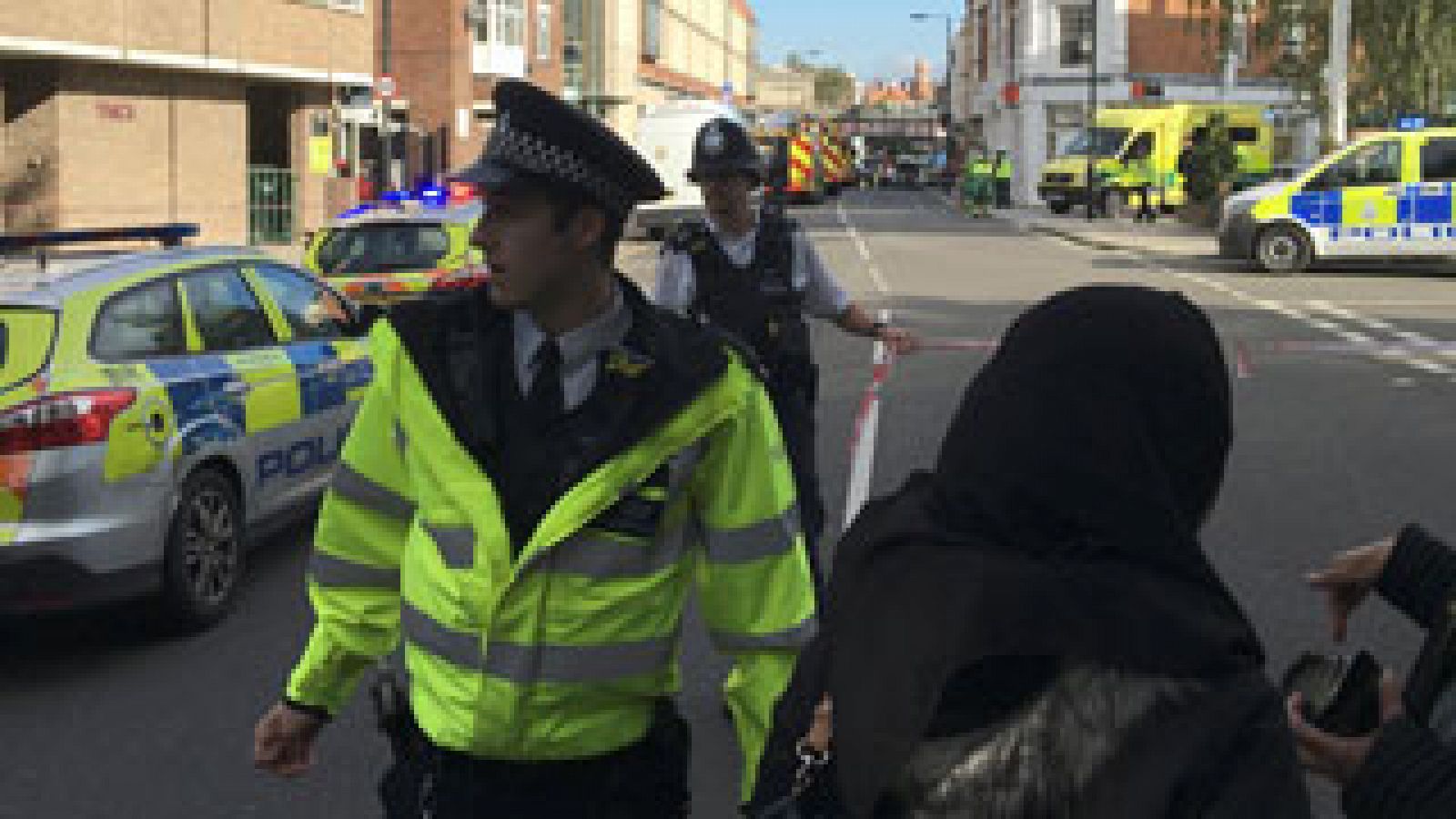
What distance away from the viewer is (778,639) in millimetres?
2445

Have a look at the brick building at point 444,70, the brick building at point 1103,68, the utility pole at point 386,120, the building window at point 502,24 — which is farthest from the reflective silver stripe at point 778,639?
the brick building at point 1103,68

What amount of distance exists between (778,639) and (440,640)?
499mm

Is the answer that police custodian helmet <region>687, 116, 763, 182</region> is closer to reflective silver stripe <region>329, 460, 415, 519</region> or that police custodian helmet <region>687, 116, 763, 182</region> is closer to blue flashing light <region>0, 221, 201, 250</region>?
blue flashing light <region>0, 221, 201, 250</region>

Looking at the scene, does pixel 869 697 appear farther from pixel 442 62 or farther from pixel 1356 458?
pixel 442 62

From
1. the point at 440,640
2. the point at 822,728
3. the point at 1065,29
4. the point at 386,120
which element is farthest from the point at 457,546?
the point at 1065,29

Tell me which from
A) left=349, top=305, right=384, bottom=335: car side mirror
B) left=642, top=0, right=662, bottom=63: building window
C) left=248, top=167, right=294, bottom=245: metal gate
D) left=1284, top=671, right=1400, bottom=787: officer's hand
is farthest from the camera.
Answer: left=642, top=0, right=662, bottom=63: building window

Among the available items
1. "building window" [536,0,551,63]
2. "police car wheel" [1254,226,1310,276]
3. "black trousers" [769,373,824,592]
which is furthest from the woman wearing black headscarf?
"building window" [536,0,551,63]

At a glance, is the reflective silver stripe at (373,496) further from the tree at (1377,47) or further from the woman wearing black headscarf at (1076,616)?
the tree at (1377,47)

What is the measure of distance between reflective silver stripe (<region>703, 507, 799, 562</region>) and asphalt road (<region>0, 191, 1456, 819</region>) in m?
2.11

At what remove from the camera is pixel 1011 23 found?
2581 inches

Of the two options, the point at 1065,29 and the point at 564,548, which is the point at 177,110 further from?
the point at 1065,29

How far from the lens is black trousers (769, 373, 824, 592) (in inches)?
201

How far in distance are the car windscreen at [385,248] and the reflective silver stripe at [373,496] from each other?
9390 mm

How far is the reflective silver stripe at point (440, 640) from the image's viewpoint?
234 cm
